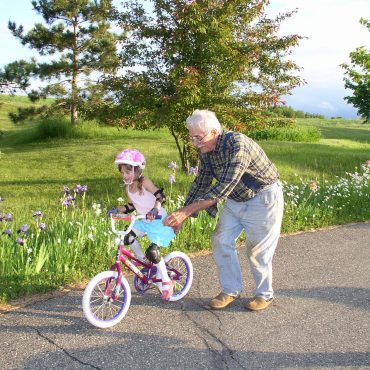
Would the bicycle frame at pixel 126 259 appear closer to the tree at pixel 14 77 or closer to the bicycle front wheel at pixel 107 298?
the bicycle front wheel at pixel 107 298

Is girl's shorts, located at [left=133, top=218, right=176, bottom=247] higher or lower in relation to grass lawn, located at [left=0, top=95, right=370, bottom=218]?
higher

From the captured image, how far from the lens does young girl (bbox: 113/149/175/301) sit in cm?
429

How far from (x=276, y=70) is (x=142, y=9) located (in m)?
3.34

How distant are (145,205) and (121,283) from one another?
71cm

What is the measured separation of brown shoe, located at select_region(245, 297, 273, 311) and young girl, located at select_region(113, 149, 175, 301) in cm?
75

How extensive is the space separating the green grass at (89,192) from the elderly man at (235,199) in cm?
159

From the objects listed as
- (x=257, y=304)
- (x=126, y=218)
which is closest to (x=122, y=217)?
(x=126, y=218)

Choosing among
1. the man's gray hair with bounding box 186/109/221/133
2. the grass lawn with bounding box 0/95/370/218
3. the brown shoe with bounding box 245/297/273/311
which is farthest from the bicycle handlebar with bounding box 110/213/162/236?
the grass lawn with bounding box 0/95/370/218

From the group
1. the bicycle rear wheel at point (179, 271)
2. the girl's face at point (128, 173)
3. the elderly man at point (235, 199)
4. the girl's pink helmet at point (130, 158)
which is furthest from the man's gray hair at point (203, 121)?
the bicycle rear wheel at point (179, 271)

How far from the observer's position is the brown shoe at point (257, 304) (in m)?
4.73

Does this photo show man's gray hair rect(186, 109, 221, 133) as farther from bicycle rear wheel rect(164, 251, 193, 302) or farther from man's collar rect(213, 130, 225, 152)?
bicycle rear wheel rect(164, 251, 193, 302)

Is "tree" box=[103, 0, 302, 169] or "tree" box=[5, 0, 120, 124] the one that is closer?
"tree" box=[103, 0, 302, 169]

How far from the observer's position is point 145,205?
4512 mm

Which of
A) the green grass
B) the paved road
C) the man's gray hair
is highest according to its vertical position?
the man's gray hair
